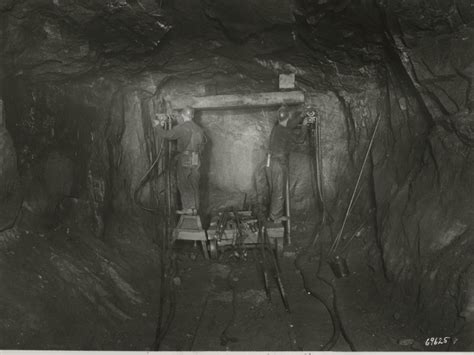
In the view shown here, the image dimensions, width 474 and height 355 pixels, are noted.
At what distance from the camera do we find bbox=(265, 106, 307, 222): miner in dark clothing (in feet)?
18.6

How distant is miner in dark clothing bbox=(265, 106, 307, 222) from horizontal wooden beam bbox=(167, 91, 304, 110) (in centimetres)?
17

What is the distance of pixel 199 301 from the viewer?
4.84 metres

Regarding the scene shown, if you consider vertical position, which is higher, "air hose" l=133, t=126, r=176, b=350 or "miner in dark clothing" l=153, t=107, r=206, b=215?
"miner in dark clothing" l=153, t=107, r=206, b=215

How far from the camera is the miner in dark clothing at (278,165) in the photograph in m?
5.66

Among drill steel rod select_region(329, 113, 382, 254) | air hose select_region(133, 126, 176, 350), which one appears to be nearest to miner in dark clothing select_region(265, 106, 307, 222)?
drill steel rod select_region(329, 113, 382, 254)

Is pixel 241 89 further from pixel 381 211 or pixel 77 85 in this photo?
pixel 381 211

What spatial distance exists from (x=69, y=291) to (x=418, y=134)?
4.51 metres

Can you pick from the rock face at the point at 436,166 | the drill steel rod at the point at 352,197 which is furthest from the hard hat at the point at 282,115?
the rock face at the point at 436,166

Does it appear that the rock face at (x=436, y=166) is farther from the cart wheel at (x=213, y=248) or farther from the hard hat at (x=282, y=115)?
the cart wheel at (x=213, y=248)

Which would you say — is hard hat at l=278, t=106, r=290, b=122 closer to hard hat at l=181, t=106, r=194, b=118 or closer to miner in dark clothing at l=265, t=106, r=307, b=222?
miner in dark clothing at l=265, t=106, r=307, b=222

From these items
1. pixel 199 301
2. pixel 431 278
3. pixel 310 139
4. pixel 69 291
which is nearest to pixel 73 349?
pixel 69 291

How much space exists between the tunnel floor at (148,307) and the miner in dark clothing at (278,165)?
3.41ft

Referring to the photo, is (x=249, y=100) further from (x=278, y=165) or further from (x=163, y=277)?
(x=163, y=277)

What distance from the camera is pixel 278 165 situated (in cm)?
578
